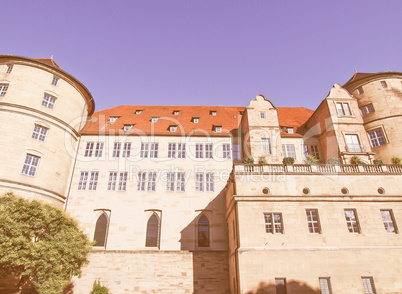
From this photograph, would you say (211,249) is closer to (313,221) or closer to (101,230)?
(313,221)

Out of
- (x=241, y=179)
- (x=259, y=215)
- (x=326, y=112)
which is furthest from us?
(x=326, y=112)

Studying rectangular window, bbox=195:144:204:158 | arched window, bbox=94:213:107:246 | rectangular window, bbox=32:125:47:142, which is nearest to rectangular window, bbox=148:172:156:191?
rectangular window, bbox=195:144:204:158

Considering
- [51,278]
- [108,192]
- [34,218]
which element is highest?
[108,192]

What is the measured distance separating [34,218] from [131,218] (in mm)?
9584

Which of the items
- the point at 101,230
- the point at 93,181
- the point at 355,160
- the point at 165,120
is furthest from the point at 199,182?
the point at 355,160

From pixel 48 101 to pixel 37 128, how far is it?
3.37 m

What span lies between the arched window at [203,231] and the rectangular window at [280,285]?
9.36 m

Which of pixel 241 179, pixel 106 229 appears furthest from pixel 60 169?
pixel 241 179

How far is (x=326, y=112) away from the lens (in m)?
28.8

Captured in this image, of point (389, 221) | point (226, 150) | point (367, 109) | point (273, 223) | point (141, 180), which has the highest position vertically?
point (367, 109)

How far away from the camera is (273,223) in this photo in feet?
64.0

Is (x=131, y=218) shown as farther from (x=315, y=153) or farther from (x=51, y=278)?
(x=315, y=153)

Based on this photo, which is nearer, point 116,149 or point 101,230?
point 101,230

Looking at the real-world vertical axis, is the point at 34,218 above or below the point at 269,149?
below
